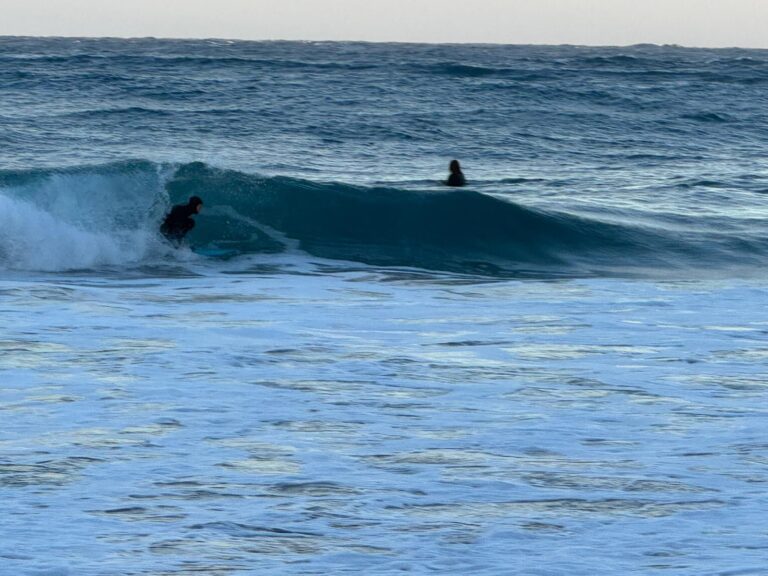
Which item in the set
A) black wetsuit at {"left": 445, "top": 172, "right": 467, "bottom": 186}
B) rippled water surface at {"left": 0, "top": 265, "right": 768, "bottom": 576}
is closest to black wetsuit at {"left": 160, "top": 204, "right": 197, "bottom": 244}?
rippled water surface at {"left": 0, "top": 265, "right": 768, "bottom": 576}

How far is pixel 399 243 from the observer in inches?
733

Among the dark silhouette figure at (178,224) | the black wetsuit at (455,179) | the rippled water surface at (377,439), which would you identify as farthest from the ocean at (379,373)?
the black wetsuit at (455,179)

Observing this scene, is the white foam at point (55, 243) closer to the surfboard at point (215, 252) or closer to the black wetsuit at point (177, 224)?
the black wetsuit at point (177, 224)

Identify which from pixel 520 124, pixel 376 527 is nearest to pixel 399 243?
pixel 376 527

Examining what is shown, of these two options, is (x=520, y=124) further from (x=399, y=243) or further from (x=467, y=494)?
(x=467, y=494)

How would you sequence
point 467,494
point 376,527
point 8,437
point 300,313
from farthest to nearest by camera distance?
point 300,313 < point 8,437 < point 467,494 < point 376,527

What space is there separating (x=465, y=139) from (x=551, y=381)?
23.2m

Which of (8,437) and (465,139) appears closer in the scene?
(8,437)

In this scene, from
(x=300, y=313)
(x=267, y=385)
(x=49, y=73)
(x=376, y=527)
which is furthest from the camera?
(x=49, y=73)

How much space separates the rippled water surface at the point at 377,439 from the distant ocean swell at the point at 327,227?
4387 mm

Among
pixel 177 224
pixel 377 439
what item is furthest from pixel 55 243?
pixel 377 439

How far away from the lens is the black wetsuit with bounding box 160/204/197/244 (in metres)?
15.9

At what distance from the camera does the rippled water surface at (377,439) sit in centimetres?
571

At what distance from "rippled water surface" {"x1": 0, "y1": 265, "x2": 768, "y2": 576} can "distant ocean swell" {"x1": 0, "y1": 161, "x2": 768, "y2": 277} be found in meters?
4.39
